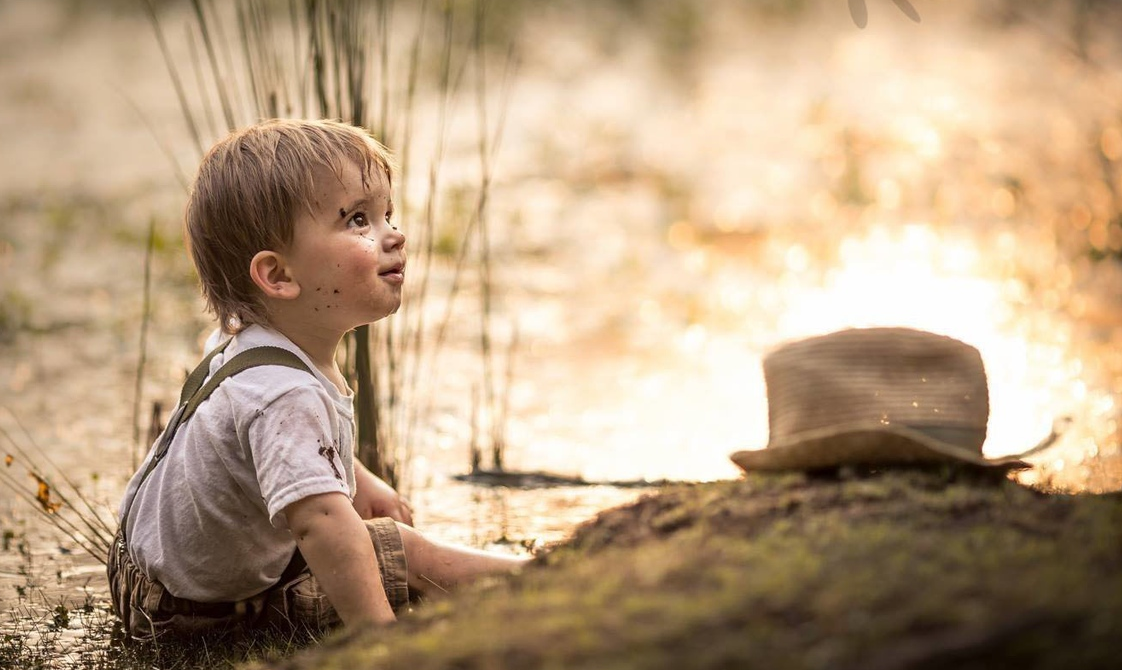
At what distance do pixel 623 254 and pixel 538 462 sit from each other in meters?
2.23

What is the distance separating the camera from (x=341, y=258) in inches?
82.3

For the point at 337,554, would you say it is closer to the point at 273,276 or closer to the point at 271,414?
the point at 271,414

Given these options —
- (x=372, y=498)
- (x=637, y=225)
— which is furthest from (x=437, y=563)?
(x=637, y=225)

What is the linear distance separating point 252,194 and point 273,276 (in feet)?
0.45

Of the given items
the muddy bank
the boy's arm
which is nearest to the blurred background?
the boy's arm

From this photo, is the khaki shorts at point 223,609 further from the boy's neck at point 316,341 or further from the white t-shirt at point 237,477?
the boy's neck at point 316,341

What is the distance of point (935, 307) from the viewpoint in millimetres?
4398

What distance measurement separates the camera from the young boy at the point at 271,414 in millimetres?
1948

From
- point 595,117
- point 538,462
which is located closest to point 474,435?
point 538,462

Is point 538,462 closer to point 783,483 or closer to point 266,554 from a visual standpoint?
point 266,554

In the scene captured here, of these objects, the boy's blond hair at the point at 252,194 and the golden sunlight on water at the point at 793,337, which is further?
the golden sunlight on water at the point at 793,337

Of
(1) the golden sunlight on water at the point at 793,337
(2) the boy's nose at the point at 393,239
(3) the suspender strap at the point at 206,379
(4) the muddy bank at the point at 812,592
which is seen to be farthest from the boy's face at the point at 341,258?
(1) the golden sunlight on water at the point at 793,337

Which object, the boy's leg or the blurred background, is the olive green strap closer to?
the boy's leg

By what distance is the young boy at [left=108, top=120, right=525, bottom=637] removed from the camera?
6.39ft
